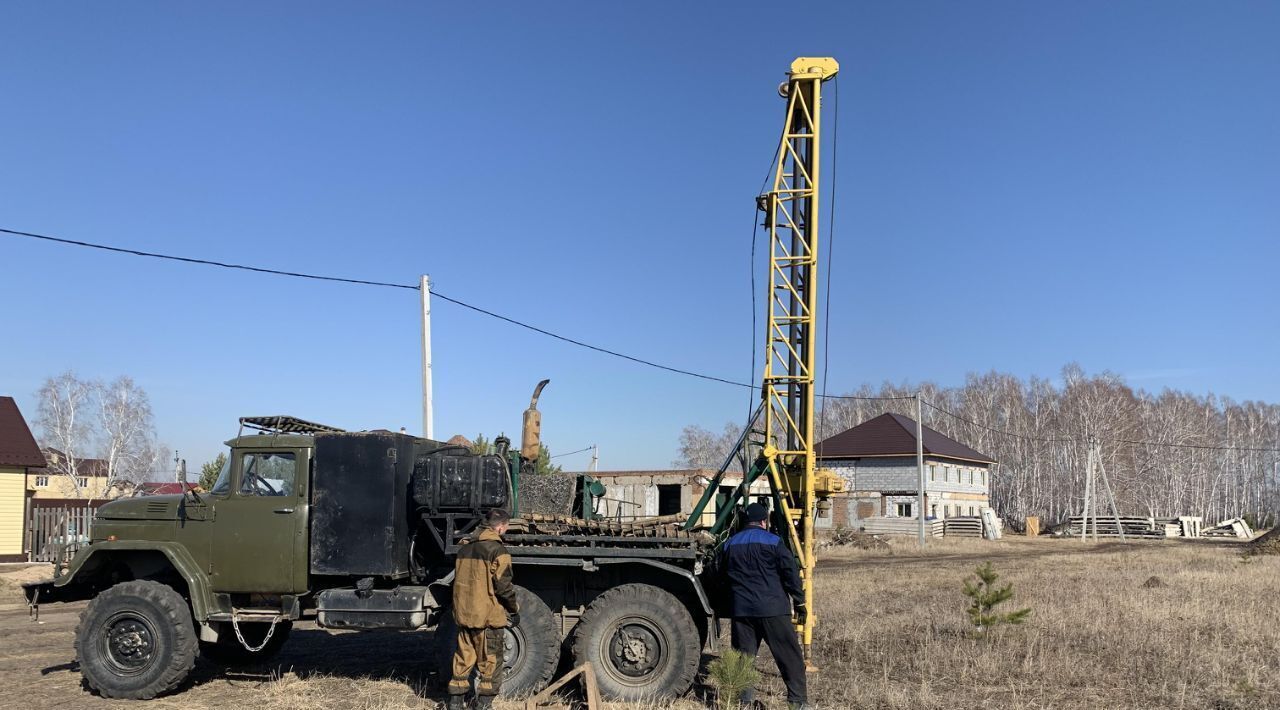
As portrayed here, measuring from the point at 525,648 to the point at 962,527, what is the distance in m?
42.3

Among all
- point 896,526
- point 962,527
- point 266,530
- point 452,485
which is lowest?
point 962,527

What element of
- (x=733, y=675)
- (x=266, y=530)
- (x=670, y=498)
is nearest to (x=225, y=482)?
(x=266, y=530)

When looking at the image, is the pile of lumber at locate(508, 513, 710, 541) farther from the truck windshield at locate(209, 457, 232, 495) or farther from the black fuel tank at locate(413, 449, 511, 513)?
the truck windshield at locate(209, 457, 232, 495)

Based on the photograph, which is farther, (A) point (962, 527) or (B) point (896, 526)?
(A) point (962, 527)

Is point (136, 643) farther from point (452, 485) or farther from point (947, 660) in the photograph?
point (947, 660)

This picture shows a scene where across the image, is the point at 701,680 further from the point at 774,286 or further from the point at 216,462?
the point at 216,462

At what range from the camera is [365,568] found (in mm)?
8680

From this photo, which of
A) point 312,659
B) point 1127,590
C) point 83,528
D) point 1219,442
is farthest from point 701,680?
point 1219,442

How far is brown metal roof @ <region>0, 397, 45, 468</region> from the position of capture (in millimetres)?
25984

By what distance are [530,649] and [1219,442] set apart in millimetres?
90312

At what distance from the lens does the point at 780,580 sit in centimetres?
791

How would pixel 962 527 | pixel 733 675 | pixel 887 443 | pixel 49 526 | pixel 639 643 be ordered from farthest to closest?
pixel 887 443 < pixel 962 527 < pixel 49 526 < pixel 639 643 < pixel 733 675

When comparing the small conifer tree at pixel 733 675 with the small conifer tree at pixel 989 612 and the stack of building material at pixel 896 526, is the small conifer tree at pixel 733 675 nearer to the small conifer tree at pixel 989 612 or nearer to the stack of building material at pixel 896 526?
the small conifer tree at pixel 989 612

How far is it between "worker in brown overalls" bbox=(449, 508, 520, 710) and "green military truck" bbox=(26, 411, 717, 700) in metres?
1.00
